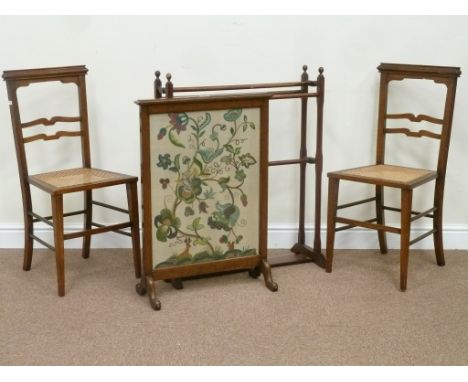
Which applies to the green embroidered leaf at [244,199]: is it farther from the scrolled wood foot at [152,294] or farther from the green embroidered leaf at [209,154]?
the scrolled wood foot at [152,294]

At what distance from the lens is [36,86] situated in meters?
3.38

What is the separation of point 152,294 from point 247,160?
71 centimetres

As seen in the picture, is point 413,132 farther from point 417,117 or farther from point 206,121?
point 206,121

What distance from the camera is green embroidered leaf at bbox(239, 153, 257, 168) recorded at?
2861 millimetres

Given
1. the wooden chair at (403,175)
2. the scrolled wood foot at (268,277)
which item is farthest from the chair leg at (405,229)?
the scrolled wood foot at (268,277)

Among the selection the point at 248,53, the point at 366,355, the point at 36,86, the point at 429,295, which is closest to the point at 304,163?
the point at 248,53

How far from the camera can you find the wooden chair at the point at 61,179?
9.45 feet

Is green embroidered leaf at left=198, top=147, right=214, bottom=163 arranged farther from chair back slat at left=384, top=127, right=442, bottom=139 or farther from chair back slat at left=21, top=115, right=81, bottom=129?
chair back slat at left=384, top=127, right=442, bottom=139

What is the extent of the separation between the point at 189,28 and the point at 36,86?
844 mm

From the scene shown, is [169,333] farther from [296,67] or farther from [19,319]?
[296,67]

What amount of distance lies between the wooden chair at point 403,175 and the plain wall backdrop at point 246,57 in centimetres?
16

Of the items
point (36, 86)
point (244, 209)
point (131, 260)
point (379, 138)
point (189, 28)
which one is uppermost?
point (189, 28)

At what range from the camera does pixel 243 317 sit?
2.69 m

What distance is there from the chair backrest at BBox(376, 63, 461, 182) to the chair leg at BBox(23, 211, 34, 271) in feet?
5.76
